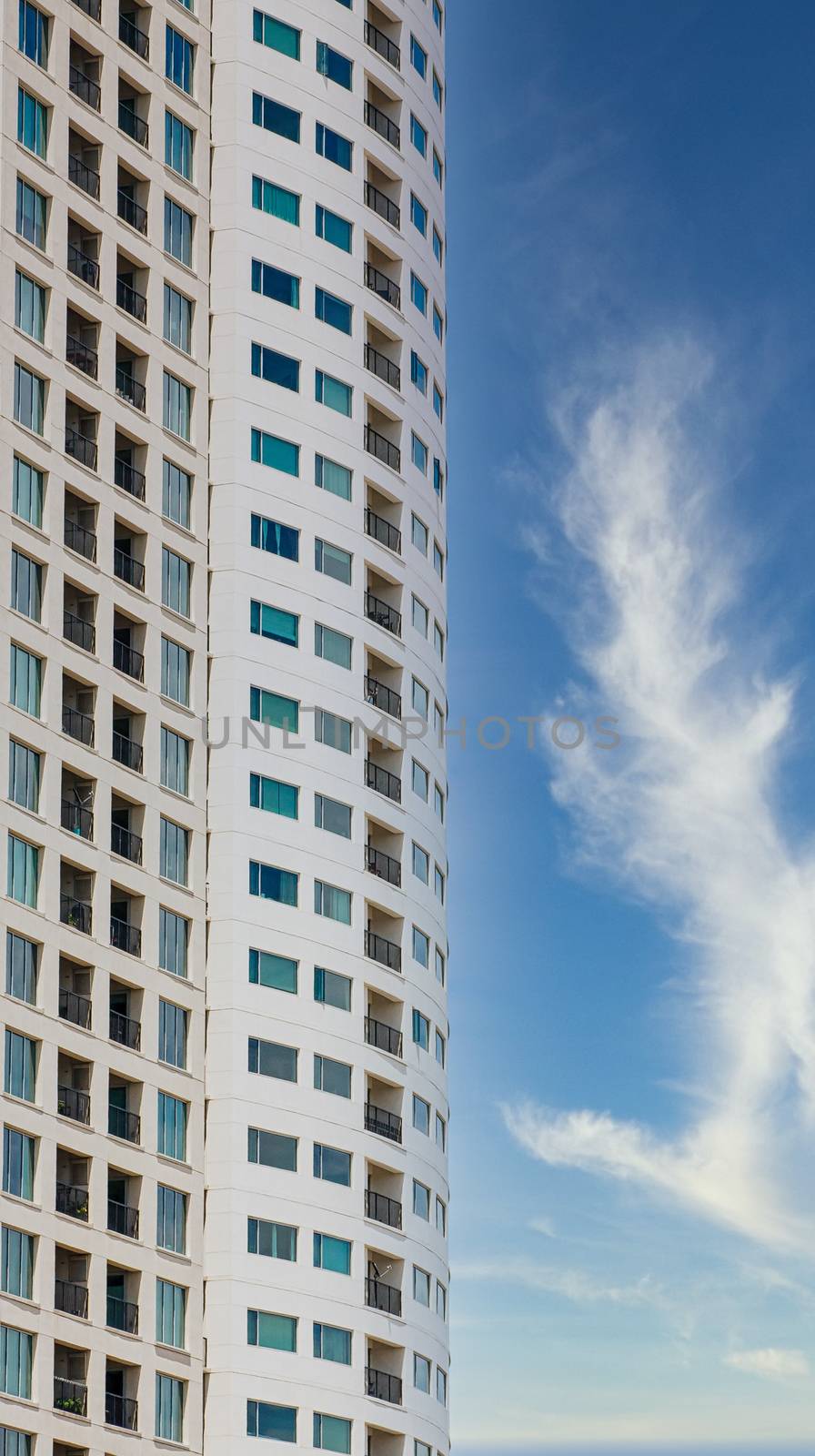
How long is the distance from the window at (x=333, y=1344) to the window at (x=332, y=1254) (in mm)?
1931

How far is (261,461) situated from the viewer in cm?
8769

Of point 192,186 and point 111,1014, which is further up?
point 192,186

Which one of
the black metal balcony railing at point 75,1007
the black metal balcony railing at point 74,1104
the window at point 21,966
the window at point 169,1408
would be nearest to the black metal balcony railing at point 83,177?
the window at point 21,966

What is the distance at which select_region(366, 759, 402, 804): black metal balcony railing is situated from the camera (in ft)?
297

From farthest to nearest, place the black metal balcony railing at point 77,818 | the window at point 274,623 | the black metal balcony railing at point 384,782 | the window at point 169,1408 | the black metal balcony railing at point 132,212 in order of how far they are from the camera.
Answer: the black metal balcony railing at point 384,782 < the window at point 274,623 < the black metal balcony railing at point 132,212 < the black metal balcony railing at point 77,818 < the window at point 169,1408

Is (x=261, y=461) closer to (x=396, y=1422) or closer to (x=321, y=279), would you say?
(x=321, y=279)

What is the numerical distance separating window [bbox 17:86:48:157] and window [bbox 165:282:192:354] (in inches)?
330

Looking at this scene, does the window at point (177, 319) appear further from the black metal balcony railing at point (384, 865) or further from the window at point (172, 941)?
the window at point (172, 941)

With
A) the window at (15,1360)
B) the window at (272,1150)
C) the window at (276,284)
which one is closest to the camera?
the window at (15,1360)

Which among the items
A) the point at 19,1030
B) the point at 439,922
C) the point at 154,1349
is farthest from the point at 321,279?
the point at 154,1349

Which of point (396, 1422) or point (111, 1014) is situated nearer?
point (111, 1014)

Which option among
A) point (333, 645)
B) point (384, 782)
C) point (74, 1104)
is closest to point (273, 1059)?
point (74, 1104)

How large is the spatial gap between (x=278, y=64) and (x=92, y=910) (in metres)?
34.8

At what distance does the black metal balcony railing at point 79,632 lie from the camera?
7694cm
